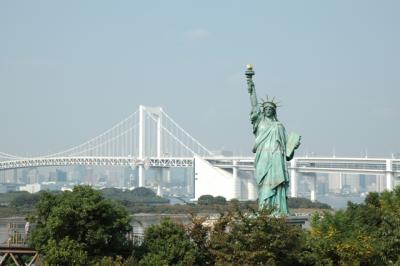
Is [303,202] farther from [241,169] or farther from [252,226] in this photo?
[252,226]

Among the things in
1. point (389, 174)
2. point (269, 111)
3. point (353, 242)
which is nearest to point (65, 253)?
point (269, 111)

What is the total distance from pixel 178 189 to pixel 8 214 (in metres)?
106

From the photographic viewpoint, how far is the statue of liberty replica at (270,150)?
13852 mm

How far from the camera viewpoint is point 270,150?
45.8 ft

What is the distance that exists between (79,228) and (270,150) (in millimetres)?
3325

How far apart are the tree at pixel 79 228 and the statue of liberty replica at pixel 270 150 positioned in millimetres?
2319

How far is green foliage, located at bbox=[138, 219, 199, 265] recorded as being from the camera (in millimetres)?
A: 13010

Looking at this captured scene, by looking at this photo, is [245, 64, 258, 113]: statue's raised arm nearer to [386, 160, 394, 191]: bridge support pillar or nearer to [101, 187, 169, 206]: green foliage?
[386, 160, 394, 191]: bridge support pillar

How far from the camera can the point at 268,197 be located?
13891mm

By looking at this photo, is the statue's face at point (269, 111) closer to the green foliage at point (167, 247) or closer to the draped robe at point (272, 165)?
the draped robe at point (272, 165)

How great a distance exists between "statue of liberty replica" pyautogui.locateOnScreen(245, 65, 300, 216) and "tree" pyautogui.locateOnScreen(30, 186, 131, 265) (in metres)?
2.32

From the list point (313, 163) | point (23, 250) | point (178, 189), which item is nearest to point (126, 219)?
point (23, 250)

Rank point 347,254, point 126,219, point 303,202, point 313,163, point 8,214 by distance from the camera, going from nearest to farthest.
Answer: point 347,254
point 126,219
point 8,214
point 303,202
point 313,163

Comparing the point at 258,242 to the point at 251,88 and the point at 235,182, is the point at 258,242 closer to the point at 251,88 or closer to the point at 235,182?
the point at 251,88
